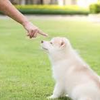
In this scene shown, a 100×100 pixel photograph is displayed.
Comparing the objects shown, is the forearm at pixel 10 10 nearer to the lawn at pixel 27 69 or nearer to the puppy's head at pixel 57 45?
the puppy's head at pixel 57 45

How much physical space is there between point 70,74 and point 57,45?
0.39 meters

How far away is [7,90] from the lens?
19.1 feet

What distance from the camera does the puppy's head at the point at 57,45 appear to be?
5051 millimetres

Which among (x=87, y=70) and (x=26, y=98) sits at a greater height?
(x=87, y=70)

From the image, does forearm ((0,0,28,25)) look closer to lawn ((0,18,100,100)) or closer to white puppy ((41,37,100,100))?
white puppy ((41,37,100,100))

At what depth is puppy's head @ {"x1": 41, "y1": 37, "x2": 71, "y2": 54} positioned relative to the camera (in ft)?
16.6

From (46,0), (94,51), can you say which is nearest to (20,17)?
(94,51)

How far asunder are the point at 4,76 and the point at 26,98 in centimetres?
163

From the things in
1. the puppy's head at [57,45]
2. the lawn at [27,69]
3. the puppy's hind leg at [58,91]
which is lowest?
the lawn at [27,69]

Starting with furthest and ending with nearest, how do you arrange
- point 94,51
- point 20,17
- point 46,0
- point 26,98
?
point 46,0, point 94,51, point 26,98, point 20,17

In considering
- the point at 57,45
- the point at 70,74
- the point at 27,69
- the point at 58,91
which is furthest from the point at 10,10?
the point at 27,69

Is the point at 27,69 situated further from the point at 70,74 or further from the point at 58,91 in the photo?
the point at 70,74

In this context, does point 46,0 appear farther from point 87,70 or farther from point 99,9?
point 87,70

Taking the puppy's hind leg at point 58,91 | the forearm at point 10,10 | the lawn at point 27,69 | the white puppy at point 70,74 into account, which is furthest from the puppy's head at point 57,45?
the lawn at point 27,69
